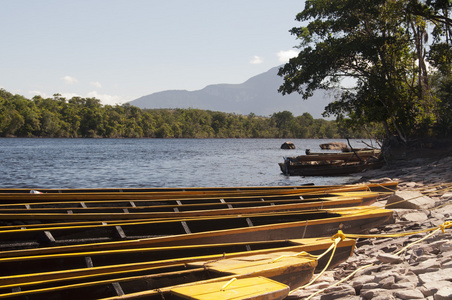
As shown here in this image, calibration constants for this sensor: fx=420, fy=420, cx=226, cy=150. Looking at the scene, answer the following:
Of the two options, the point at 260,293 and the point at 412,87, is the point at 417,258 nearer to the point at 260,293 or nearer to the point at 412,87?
the point at 260,293

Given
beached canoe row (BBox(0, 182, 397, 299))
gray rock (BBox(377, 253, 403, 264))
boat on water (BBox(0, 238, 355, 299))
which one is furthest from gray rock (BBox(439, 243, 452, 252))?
boat on water (BBox(0, 238, 355, 299))

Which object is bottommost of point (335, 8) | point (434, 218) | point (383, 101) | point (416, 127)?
point (434, 218)

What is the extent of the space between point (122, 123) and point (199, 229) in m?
138

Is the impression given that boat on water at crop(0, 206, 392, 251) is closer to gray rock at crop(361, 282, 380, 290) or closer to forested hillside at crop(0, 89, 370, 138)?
gray rock at crop(361, 282, 380, 290)

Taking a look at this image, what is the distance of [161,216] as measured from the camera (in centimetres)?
907

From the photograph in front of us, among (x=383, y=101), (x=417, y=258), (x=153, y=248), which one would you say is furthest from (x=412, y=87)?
(x=153, y=248)

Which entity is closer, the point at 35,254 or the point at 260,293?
the point at 260,293

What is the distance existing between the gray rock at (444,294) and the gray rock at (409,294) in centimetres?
21

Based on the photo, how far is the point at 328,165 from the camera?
2831cm

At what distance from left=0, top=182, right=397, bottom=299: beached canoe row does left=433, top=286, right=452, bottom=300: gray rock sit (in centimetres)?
167

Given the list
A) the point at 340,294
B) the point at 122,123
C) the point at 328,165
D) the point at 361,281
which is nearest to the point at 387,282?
the point at 361,281

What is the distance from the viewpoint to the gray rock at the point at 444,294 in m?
4.59

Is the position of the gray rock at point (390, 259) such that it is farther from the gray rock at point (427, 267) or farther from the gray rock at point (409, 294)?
the gray rock at point (409, 294)

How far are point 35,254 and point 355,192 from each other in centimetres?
994
